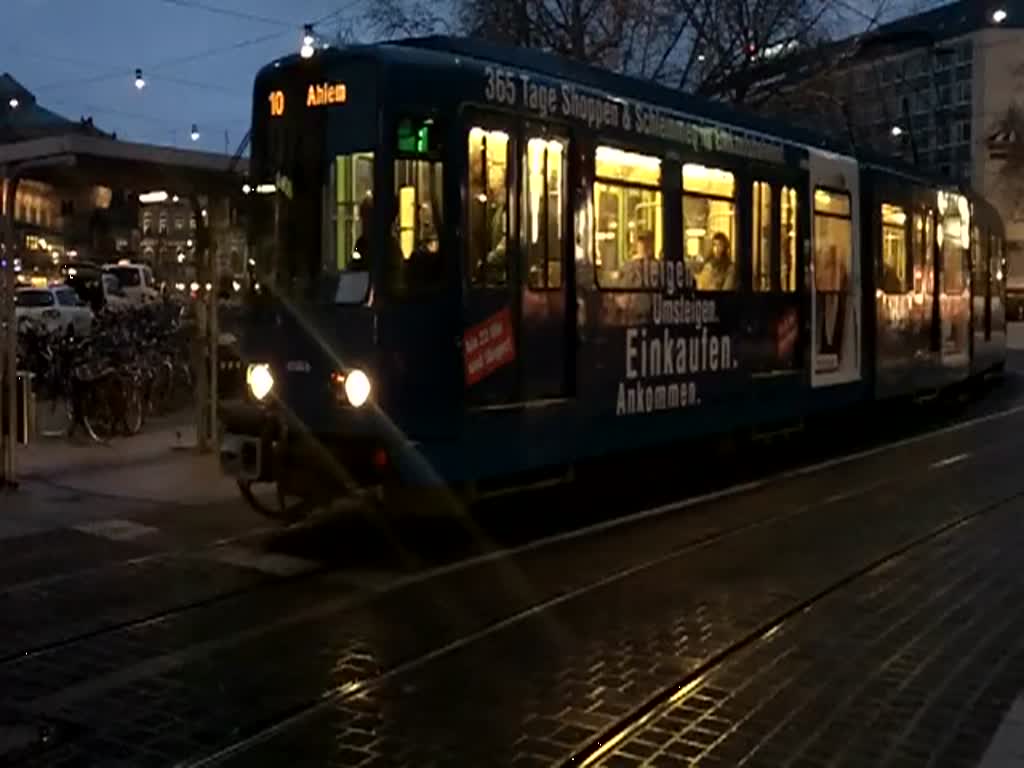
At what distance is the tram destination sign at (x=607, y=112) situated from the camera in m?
10.9

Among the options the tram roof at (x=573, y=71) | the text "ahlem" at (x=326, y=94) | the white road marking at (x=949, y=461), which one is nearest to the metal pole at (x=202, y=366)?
the tram roof at (x=573, y=71)

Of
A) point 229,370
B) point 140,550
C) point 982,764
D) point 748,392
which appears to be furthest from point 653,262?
point 982,764

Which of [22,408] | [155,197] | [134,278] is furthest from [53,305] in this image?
[22,408]

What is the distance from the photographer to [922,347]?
2095cm

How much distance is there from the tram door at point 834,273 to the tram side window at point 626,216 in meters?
3.98

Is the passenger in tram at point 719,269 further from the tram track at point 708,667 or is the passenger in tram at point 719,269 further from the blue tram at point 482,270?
→ the tram track at point 708,667

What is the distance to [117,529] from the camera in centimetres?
1158

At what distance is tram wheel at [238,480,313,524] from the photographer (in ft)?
36.3

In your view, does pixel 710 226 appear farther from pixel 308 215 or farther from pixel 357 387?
pixel 357 387

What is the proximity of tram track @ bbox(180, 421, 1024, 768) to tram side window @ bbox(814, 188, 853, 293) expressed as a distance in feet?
12.7

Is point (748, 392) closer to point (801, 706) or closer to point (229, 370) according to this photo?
point (229, 370)

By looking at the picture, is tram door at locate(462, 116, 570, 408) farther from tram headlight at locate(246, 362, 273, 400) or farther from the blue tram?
tram headlight at locate(246, 362, 273, 400)

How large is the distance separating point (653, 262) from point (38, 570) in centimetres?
582

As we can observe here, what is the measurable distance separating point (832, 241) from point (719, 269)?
343 centimetres
